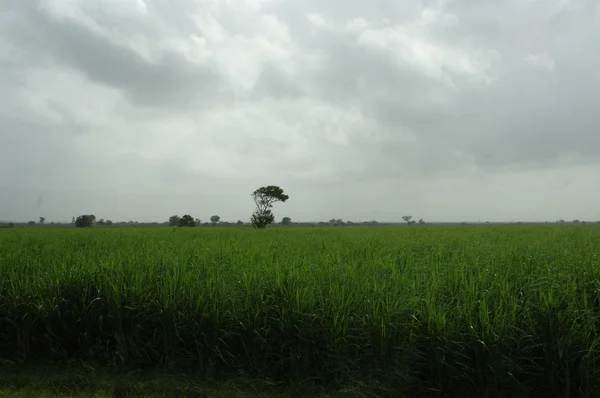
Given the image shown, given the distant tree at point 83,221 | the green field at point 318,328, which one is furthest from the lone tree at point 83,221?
the green field at point 318,328

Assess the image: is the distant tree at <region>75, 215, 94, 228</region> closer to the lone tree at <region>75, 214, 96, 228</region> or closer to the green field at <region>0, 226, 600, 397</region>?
the lone tree at <region>75, 214, 96, 228</region>

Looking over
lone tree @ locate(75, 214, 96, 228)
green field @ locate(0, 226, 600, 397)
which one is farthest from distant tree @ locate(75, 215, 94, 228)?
green field @ locate(0, 226, 600, 397)

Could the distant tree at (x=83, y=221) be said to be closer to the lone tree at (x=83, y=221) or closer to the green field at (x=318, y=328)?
the lone tree at (x=83, y=221)

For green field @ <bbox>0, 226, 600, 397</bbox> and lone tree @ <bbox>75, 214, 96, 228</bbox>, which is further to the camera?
lone tree @ <bbox>75, 214, 96, 228</bbox>

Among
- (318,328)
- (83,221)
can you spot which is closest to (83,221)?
(83,221)

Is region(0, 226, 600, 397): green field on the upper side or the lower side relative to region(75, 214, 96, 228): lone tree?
lower

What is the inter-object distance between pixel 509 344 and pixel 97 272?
15.8 ft

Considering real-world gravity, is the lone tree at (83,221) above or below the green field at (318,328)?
above

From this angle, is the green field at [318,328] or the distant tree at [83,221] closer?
the green field at [318,328]

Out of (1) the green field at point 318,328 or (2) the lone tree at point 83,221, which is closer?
Result: (1) the green field at point 318,328

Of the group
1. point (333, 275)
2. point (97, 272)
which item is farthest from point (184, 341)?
point (333, 275)

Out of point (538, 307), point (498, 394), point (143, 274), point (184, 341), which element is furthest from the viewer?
point (143, 274)

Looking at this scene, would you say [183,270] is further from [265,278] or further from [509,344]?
[509,344]

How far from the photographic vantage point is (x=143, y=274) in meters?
4.37
